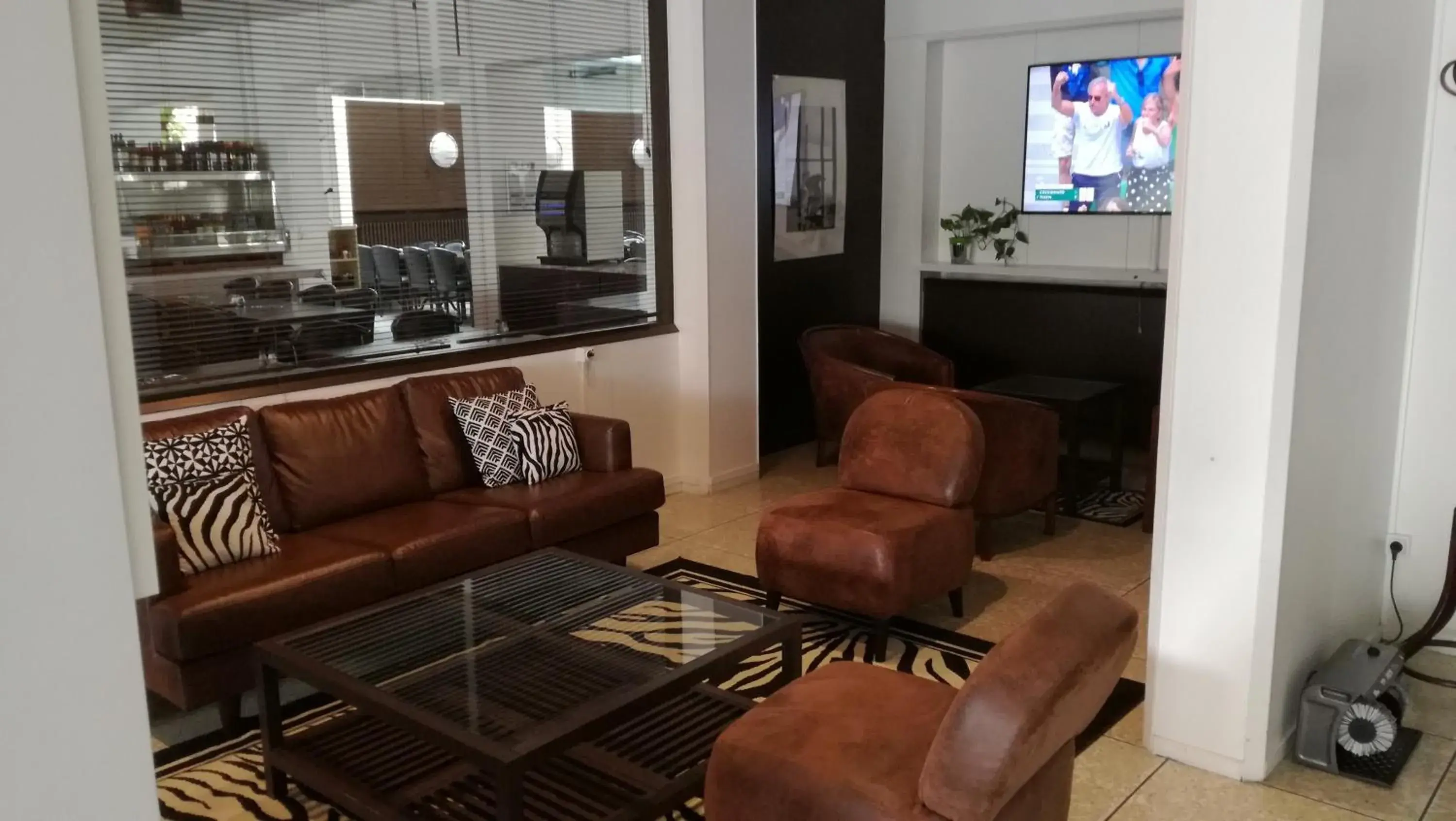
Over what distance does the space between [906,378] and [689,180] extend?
175 centimetres

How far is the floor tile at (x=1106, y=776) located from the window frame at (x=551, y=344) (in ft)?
10.2

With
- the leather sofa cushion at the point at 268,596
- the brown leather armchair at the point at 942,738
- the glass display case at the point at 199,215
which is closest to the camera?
the brown leather armchair at the point at 942,738

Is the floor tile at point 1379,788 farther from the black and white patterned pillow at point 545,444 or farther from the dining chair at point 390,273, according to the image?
the dining chair at point 390,273

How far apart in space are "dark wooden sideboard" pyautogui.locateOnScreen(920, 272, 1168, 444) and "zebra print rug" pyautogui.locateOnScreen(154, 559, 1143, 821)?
253 centimetres

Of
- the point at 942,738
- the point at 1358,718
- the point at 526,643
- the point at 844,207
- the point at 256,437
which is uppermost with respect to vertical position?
the point at 844,207

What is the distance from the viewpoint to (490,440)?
4.46m

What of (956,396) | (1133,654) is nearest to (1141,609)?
(1133,654)

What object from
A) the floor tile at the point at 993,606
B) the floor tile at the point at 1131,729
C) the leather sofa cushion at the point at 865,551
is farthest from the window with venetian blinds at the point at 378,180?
the floor tile at the point at 1131,729

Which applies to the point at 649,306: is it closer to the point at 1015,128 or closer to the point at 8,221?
the point at 1015,128

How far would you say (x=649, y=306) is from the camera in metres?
5.95

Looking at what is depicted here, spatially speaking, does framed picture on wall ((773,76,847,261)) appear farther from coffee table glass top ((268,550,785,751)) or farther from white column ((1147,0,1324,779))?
white column ((1147,0,1324,779))

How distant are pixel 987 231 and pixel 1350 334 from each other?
3.68 m

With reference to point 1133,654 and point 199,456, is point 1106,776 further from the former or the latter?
point 199,456

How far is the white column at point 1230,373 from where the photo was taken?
2740 millimetres
